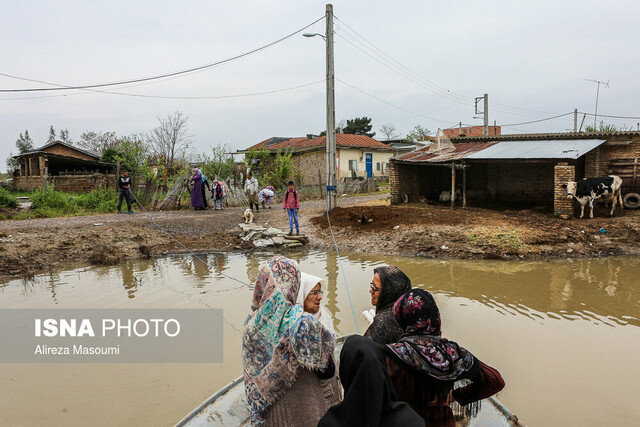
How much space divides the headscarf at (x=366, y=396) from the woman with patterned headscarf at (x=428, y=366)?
13.1 inches

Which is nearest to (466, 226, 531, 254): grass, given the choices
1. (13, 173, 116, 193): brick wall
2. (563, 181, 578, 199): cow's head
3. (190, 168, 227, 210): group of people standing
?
(563, 181, 578, 199): cow's head

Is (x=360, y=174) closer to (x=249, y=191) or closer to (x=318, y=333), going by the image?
(x=249, y=191)

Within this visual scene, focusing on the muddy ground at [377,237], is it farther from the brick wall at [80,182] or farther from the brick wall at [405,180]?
the brick wall at [80,182]

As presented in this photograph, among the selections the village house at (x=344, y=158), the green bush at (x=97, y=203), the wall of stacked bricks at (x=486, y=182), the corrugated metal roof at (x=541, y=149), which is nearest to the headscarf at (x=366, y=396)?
the corrugated metal roof at (x=541, y=149)

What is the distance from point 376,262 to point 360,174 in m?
22.0

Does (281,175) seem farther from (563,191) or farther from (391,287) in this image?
(391,287)

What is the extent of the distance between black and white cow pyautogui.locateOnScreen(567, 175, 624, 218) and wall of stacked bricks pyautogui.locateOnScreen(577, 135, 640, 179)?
71.1 inches

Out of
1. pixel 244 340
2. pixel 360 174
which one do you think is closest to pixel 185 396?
pixel 244 340

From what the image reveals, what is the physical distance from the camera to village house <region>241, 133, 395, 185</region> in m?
28.5

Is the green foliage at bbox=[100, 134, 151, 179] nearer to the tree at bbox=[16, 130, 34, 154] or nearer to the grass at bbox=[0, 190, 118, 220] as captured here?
the grass at bbox=[0, 190, 118, 220]

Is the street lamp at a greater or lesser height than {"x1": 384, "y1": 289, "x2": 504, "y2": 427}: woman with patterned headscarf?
greater

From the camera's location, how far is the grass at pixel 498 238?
900cm

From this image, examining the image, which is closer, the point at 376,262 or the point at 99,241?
the point at 376,262

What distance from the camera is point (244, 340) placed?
242 centimetres
